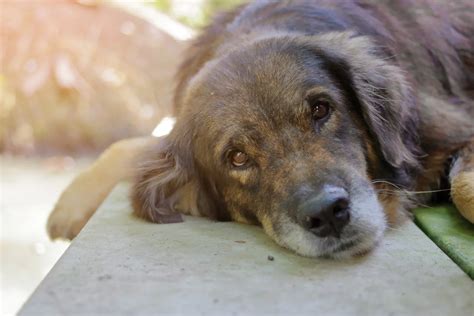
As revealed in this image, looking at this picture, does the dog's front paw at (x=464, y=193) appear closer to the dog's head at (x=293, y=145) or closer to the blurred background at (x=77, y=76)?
the dog's head at (x=293, y=145)

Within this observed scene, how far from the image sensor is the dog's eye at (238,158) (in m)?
3.17

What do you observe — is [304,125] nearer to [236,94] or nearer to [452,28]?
[236,94]

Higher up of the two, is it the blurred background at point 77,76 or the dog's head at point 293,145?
the dog's head at point 293,145

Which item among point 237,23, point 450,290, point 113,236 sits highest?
point 237,23

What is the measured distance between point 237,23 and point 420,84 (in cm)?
105

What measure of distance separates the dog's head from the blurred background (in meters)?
5.06

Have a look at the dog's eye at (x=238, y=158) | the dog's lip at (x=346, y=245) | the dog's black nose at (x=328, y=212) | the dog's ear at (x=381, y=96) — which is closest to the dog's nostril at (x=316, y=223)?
the dog's black nose at (x=328, y=212)

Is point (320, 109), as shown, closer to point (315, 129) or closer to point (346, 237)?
point (315, 129)

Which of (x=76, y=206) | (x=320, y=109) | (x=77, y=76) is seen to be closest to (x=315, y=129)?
(x=320, y=109)

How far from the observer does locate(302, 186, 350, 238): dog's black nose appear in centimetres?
270

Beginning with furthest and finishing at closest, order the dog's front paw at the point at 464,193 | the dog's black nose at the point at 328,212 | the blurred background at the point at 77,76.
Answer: the blurred background at the point at 77,76
the dog's front paw at the point at 464,193
the dog's black nose at the point at 328,212

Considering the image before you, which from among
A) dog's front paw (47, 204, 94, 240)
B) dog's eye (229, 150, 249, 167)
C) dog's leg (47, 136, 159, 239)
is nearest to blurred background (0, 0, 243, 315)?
dog's leg (47, 136, 159, 239)

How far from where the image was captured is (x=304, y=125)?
3.08 meters

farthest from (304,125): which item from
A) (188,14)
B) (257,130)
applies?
(188,14)
